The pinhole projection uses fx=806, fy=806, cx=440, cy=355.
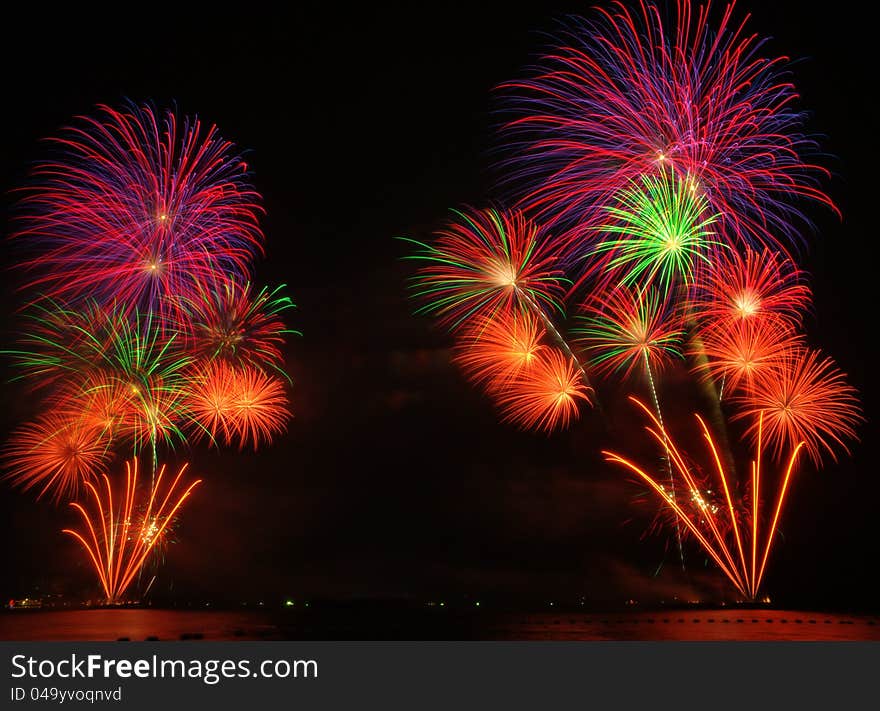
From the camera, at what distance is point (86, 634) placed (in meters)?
26.1

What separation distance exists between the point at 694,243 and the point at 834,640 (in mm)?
13657

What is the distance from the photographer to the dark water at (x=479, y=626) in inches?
953

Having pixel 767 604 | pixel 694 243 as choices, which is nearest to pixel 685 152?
pixel 694 243

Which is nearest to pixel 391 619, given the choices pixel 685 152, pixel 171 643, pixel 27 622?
pixel 171 643

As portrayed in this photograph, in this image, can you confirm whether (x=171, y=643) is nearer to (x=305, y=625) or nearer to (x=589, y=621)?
(x=305, y=625)

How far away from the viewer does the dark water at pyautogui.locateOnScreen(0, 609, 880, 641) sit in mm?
24203

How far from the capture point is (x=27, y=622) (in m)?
33.5

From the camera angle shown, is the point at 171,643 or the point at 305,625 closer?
the point at 171,643

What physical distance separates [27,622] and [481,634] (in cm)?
2047

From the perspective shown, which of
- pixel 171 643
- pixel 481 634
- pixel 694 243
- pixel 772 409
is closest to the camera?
pixel 171 643

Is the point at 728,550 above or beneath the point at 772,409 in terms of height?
beneath

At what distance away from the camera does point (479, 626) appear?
1118 inches

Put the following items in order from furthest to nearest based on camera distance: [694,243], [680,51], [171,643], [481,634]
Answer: [694,243] → [680,51] → [481,634] → [171,643]

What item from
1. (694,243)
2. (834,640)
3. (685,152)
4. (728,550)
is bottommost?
(834,640)
